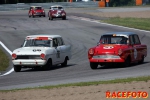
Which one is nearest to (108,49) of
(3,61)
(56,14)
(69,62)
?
(69,62)

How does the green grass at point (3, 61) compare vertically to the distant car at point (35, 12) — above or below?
above

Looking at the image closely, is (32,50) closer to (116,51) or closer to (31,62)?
(31,62)

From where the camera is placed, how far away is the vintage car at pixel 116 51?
61.8ft

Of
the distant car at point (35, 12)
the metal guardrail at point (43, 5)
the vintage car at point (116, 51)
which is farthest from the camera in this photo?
the metal guardrail at point (43, 5)

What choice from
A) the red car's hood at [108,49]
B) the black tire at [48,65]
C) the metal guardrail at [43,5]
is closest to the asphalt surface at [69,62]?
the black tire at [48,65]

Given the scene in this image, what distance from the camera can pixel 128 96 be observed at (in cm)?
1011

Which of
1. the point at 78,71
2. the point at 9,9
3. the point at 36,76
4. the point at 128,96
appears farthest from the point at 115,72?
the point at 9,9

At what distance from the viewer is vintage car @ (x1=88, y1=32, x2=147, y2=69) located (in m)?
18.8

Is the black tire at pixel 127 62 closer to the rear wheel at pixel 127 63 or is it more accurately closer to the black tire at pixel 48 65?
the rear wheel at pixel 127 63

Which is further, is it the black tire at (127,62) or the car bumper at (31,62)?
the car bumper at (31,62)

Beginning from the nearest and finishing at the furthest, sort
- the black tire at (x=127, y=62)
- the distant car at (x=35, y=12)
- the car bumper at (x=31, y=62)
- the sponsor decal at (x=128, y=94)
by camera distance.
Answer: the sponsor decal at (x=128, y=94) → the black tire at (x=127, y=62) → the car bumper at (x=31, y=62) → the distant car at (x=35, y=12)

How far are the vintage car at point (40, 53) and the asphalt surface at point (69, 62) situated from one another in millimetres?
344

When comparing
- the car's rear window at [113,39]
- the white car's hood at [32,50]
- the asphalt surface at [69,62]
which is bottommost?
the asphalt surface at [69,62]

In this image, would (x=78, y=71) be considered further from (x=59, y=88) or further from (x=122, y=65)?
(x=59, y=88)
